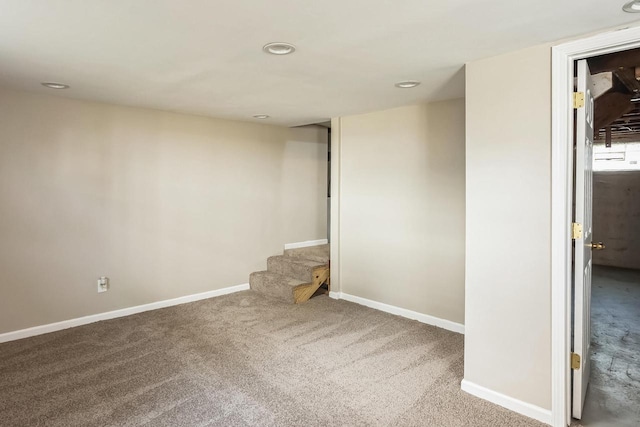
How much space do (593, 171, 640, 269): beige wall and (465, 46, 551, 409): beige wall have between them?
589 cm

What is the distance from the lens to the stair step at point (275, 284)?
4.45 meters

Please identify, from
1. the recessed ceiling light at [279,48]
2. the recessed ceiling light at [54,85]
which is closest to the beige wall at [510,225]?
the recessed ceiling light at [279,48]

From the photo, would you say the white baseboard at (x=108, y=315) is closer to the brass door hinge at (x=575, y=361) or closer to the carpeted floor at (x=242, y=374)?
the carpeted floor at (x=242, y=374)

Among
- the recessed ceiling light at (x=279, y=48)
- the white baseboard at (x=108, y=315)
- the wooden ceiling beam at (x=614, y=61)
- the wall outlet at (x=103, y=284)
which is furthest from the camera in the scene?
the wall outlet at (x=103, y=284)

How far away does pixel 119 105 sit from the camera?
12.7 ft

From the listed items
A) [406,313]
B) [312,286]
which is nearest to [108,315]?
[312,286]

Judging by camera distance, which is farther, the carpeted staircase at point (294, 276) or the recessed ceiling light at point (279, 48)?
the carpeted staircase at point (294, 276)

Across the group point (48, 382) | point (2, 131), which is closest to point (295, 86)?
point (2, 131)

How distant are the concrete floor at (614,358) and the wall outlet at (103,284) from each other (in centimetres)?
403

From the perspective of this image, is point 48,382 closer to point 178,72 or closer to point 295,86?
point 178,72

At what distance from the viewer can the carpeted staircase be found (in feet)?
14.7

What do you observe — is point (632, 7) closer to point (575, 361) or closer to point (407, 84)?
point (407, 84)

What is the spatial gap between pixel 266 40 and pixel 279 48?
0.13 metres

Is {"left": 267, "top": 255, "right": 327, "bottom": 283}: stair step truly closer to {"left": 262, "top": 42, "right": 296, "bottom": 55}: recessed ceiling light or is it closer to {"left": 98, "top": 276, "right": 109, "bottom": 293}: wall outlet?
{"left": 98, "top": 276, "right": 109, "bottom": 293}: wall outlet
